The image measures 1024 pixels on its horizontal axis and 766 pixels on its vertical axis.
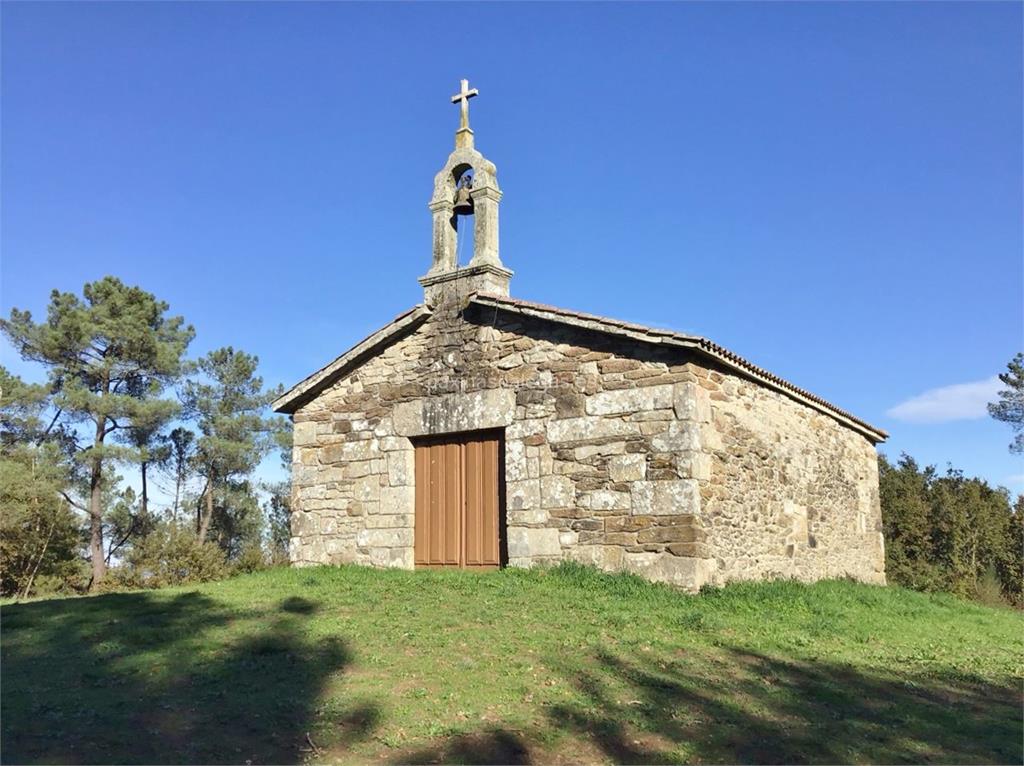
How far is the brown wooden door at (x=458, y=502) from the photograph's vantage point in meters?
12.0

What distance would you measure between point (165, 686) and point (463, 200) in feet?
29.3

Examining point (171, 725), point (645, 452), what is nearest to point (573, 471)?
point (645, 452)

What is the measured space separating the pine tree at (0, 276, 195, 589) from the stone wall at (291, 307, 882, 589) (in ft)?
52.5

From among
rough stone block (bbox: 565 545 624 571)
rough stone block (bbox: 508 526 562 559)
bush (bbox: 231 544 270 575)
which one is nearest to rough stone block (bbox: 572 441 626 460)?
rough stone block (bbox: 508 526 562 559)

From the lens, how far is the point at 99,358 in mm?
28125

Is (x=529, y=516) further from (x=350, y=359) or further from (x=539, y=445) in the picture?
(x=350, y=359)

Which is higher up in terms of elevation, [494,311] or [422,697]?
[494,311]

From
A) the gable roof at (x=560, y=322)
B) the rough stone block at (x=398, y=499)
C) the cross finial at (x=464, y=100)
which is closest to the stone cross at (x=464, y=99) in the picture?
the cross finial at (x=464, y=100)

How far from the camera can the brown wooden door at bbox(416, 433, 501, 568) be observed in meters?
12.0

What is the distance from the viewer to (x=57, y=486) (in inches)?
992

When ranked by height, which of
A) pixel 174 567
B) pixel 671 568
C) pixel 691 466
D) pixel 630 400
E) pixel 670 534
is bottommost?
pixel 174 567

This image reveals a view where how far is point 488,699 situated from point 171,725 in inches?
87.4

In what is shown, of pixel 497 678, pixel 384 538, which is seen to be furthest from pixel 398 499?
pixel 497 678

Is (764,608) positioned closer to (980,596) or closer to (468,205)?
(468,205)
